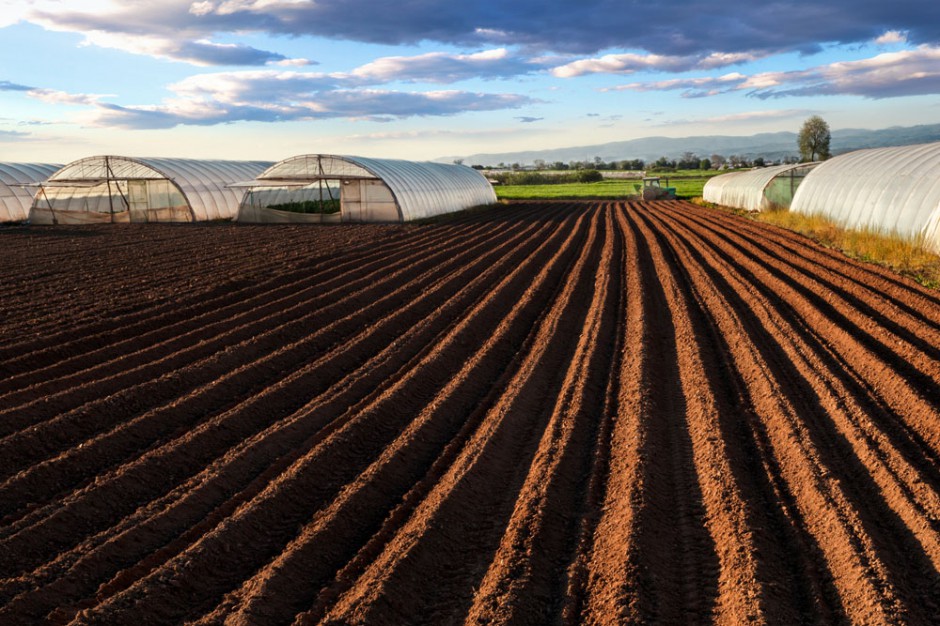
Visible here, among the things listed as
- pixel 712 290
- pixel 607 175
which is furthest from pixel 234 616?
pixel 607 175

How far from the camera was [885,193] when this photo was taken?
18781 millimetres

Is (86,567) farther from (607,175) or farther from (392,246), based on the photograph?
(607,175)

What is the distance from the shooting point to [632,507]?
5.35m

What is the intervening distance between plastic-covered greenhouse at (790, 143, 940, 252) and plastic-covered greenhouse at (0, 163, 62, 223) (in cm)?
2970

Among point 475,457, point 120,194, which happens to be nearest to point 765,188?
point 120,194

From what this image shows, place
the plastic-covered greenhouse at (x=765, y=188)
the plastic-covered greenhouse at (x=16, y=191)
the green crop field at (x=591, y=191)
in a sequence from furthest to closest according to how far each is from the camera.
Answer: the green crop field at (x=591, y=191)
the plastic-covered greenhouse at (x=16, y=191)
the plastic-covered greenhouse at (x=765, y=188)

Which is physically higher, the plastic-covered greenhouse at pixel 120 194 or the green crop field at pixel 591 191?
the plastic-covered greenhouse at pixel 120 194

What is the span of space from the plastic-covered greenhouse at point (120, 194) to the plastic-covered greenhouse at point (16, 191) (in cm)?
95

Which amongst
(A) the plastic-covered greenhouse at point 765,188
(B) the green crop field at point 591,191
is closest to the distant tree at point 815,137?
(B) the green crop field at point 591,191

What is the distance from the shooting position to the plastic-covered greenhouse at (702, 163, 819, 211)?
30.6 metres

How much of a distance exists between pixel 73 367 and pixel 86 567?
197 inches

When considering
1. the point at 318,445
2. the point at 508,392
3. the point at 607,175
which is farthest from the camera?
the point at 607,175

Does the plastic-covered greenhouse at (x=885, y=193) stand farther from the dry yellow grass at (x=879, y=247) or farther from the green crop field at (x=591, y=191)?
the green crop field at (x=591, y=191)

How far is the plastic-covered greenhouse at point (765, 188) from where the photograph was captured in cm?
3058
